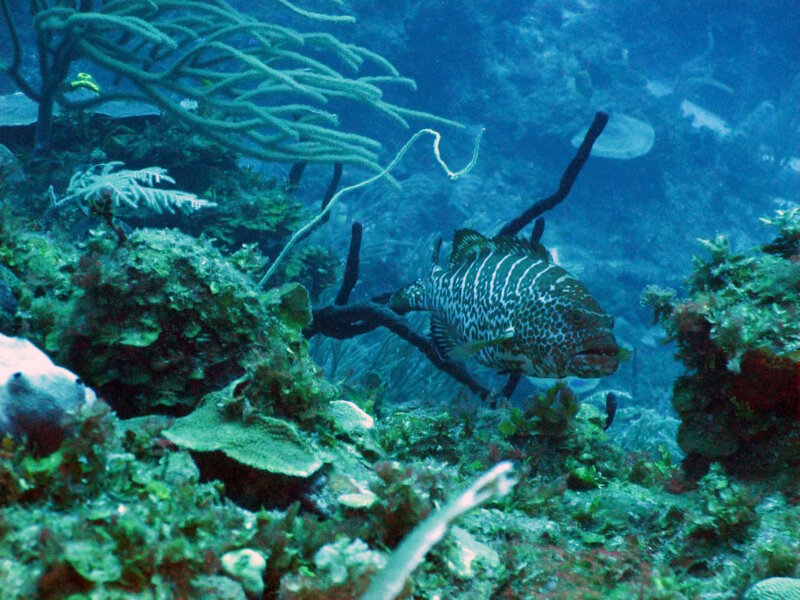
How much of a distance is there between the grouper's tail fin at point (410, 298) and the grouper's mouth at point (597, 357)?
144 cm

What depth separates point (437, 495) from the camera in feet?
6.11

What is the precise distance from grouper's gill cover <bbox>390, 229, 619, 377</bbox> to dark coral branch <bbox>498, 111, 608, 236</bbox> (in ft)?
2.16

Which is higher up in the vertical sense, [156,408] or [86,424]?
[86,424]

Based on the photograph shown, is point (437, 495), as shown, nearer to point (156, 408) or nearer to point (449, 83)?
point (156, 408)

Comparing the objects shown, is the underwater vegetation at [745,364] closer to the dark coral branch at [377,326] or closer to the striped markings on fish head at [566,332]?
the striped markings on fish head at [566,332]

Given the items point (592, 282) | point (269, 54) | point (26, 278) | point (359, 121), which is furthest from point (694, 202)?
point (26, 278)

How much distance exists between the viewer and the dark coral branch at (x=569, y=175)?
4422 millimetres

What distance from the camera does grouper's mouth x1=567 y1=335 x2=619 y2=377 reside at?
3041 millimetres

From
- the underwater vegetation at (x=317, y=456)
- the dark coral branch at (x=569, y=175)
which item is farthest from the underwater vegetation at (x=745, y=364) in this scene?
the dark coral branch at (x=569, y=175)

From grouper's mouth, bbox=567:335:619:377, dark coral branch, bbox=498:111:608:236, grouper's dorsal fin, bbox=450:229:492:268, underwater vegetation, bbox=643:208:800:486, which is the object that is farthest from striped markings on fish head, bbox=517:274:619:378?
dark coral branch, bbox=498:111:608:236

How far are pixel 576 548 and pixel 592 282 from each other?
42.8 ft

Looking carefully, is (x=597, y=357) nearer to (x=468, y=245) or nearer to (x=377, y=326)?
(x=468, y=245)

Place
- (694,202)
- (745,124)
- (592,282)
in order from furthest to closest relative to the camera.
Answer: (745,124) → (694,202) → (592,282)

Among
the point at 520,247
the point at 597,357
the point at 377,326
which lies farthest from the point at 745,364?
the point at 377,326
